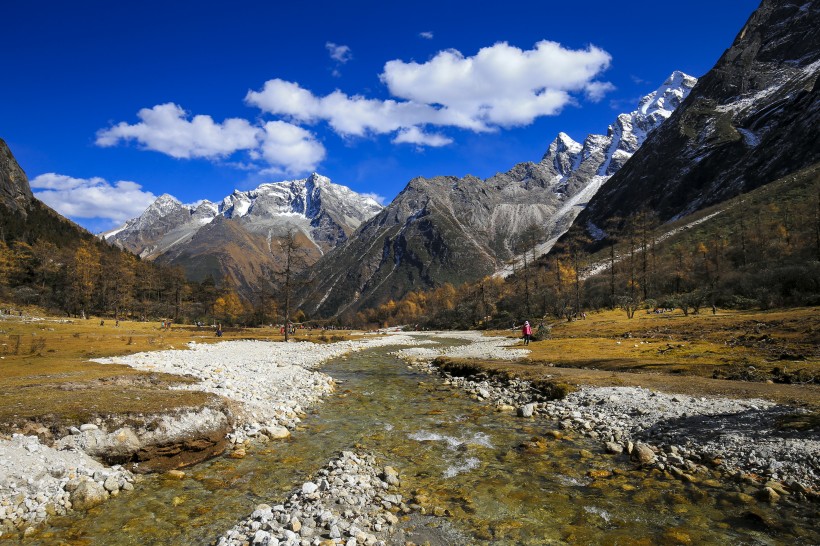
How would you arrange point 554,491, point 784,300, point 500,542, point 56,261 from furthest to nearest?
point 56,261
point 784,300
point 554,491
point 500,542

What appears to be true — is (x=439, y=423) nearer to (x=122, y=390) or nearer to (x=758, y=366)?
(x=122, y=390)

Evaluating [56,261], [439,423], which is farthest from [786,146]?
[56,261]

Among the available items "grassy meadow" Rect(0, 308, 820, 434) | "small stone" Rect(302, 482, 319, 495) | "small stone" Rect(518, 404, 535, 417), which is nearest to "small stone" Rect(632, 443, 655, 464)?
"grassy meadow" Rect(0, 308, 820, 434)

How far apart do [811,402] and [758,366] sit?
383 inches

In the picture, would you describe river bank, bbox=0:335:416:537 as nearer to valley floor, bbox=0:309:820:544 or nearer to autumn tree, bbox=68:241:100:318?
valley floor, bbox=0:309:820:544

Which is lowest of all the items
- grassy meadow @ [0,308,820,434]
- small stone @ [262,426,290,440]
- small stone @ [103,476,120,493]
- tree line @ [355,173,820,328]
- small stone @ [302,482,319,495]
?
small stone @ [262,426,290,440]

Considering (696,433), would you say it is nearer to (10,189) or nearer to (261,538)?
(261,538)

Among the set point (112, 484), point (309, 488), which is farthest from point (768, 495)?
point (112, 484)

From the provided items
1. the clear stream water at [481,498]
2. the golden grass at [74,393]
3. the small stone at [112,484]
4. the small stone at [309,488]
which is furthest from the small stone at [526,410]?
the small stone at [112,484]

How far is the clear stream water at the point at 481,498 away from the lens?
905cm

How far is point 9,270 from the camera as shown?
10375 cm

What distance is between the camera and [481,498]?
36.3 feet

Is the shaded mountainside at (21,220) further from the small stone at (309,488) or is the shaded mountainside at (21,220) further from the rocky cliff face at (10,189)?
the small stone at (309,488)

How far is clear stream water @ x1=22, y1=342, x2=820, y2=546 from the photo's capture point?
9047 millimetres
